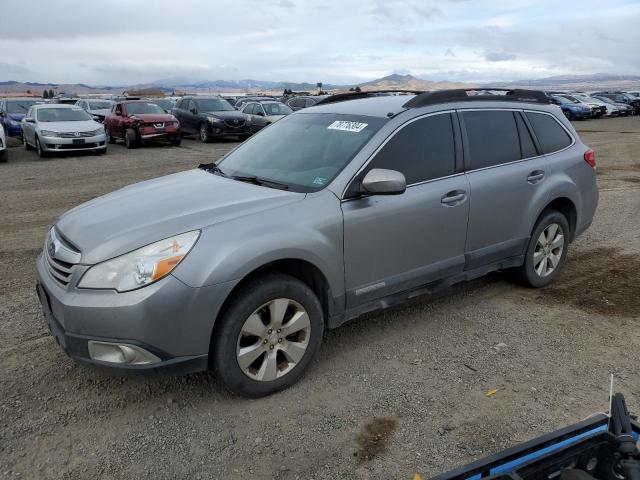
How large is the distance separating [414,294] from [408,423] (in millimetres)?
1120

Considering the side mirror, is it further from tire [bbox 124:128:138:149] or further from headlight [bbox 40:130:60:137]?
tire [bbox 124:128:138:149]

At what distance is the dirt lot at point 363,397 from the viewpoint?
2.76 meters

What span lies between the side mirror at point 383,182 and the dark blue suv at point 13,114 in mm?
18987

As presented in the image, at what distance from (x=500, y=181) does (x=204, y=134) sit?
16988 mm

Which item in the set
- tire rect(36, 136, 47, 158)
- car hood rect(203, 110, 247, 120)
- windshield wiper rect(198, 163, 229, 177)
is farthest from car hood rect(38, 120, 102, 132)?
windshield wiper rect(198, 163, 229, 177)

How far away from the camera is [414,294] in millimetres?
3941

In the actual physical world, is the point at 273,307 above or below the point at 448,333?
above

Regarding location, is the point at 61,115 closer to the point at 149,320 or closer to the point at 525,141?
the point at 525,141

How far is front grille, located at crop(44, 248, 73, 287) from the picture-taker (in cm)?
300

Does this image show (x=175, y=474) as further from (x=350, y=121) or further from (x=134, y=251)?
(x=350, y=121)

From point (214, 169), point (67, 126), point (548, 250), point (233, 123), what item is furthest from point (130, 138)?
point (548, 250)

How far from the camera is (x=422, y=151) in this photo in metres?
3.93

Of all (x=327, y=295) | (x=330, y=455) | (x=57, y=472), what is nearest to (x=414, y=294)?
(x=327, y=295)

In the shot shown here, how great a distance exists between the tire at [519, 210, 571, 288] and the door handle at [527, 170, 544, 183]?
354 millimetres
